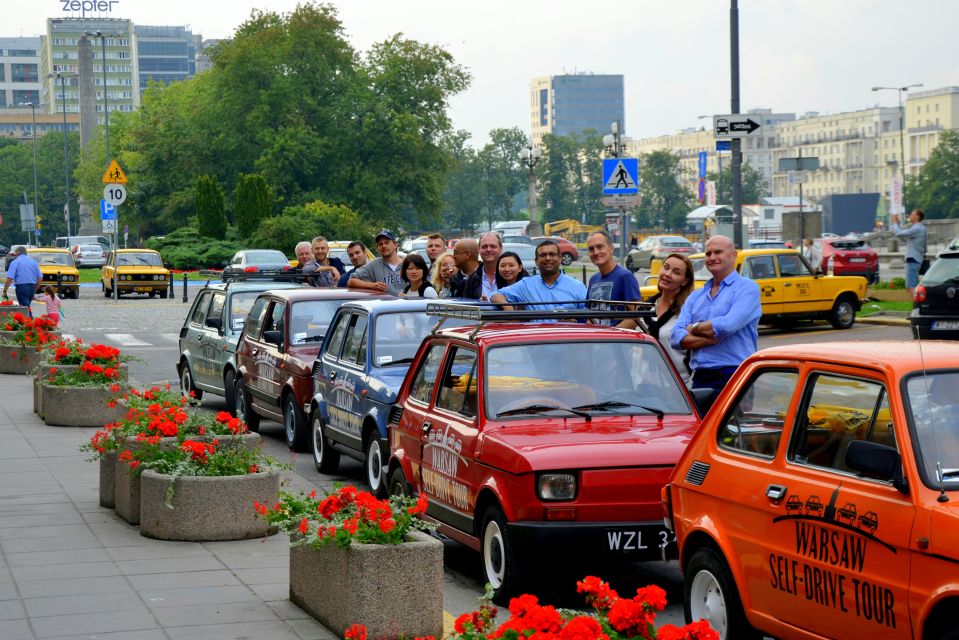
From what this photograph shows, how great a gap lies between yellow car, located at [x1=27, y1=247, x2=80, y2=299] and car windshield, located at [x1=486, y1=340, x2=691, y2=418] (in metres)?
40.1

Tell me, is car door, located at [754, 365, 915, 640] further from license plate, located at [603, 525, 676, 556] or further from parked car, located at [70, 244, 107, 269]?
parked car, located at [70, 244, 107, 269]

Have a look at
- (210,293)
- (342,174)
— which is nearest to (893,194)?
(342,174)

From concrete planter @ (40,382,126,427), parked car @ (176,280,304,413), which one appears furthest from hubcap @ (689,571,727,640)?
parked car @ (176,280,304,413)

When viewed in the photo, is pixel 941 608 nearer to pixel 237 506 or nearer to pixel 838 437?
pixel 838 437

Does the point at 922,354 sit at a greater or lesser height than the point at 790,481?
greater

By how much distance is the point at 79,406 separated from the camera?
15539mm

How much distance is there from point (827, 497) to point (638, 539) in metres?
2.16

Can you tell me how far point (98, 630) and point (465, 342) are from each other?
306cm

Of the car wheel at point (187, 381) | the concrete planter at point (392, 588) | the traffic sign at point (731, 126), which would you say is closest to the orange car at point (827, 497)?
the concrete planter at point (392, 588)

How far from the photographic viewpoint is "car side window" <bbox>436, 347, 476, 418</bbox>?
8.66 m

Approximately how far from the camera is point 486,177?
15150 cm

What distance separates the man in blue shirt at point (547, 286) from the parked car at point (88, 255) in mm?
67113

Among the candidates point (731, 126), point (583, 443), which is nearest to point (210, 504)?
point (583, 443)

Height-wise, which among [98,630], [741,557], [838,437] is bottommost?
[98,630]
